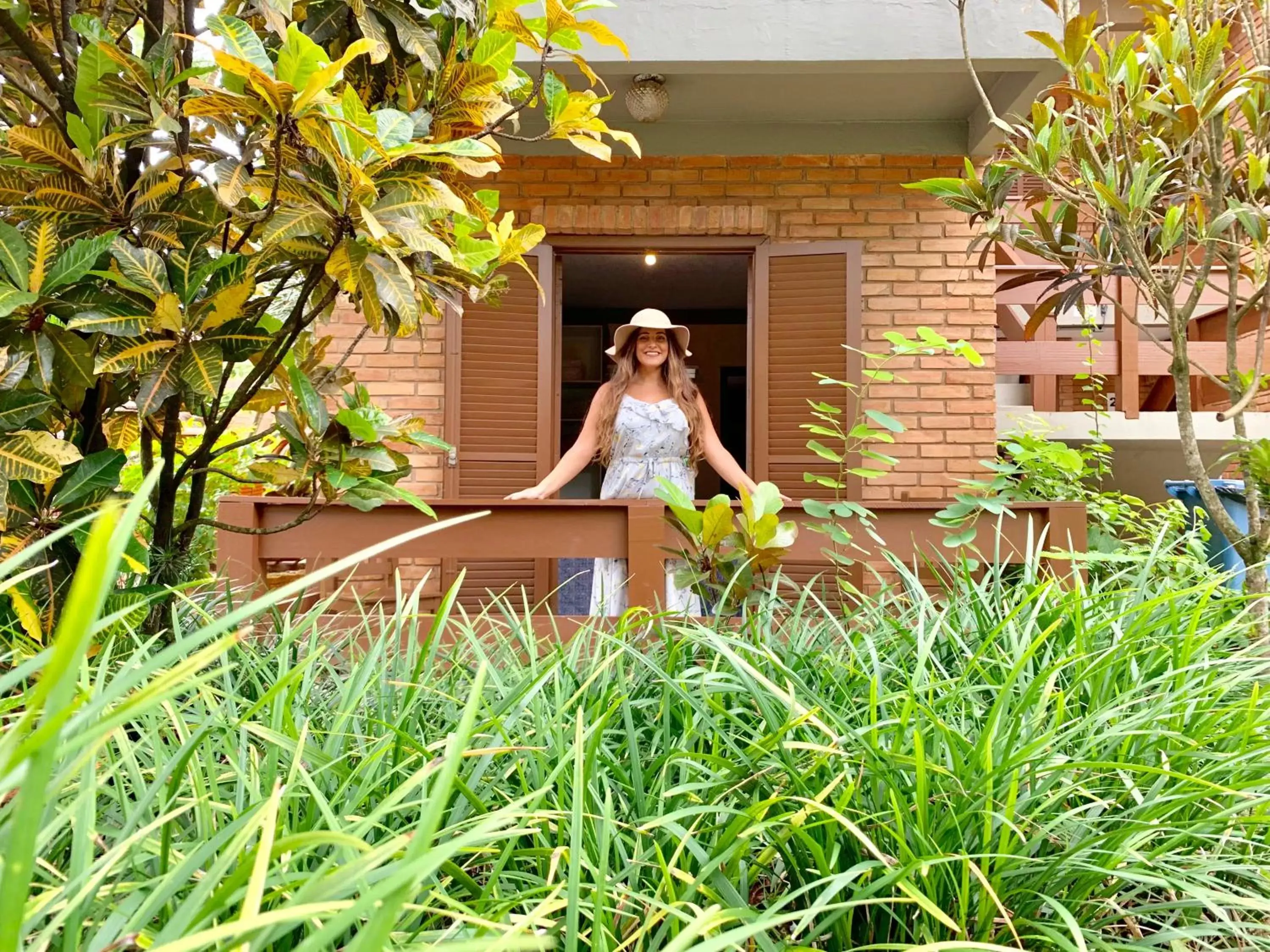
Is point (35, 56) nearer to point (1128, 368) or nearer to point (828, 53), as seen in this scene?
point (828, 53)

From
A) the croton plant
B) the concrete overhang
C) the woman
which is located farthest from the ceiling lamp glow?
the croton plant

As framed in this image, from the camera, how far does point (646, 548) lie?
2744 mm

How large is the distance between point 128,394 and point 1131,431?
6.49m

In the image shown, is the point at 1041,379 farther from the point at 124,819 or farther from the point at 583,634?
the point at 124,819

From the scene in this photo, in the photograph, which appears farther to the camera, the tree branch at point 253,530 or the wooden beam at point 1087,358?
the wooden beam at point 1087,358

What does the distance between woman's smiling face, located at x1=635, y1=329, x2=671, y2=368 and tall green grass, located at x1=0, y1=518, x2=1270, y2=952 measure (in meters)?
2.60

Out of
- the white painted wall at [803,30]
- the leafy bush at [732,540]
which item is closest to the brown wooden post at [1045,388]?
the white painted wall at [803,30]

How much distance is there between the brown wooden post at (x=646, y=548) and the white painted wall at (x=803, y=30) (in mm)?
2646

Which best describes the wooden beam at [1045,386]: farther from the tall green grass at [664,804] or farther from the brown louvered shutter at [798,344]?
the tall green grass at [664,804]

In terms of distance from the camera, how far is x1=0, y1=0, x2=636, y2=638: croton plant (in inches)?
46.1

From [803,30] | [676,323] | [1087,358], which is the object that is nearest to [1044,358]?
[1087,358]

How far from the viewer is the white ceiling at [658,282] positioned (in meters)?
7.97

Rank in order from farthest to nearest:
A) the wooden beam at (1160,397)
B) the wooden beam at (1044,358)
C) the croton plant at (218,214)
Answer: the wooden beam at (1160,397), the wooden beam at (1044,358), the croton plant at (218,214)

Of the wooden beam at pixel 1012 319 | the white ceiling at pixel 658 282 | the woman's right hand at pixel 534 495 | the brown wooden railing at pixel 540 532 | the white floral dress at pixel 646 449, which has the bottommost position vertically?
the brown wooden railing at pixel 540 532
